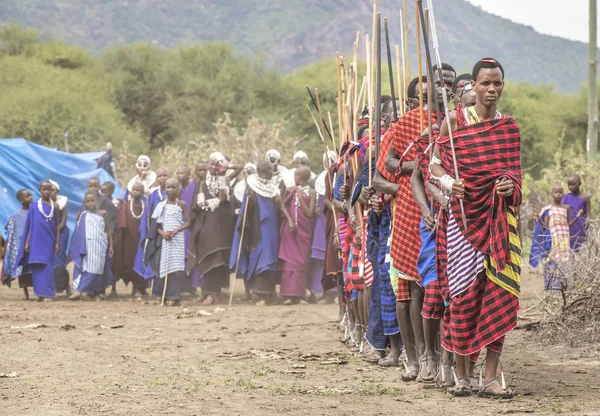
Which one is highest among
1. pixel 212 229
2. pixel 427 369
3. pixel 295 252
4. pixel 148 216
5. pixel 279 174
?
pixel 279 174

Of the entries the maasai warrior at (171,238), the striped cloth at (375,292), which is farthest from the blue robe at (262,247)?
the striped cloth at (375,292)

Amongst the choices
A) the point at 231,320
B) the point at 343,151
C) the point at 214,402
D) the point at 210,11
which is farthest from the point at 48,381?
the point at 210,11

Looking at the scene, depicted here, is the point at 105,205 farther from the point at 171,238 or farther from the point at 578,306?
the point at 578,306

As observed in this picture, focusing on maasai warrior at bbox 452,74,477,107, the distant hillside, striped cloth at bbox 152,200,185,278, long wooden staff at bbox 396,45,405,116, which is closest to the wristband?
maasai warrior at bbox 452,74,477,107

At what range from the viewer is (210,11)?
5281 inches

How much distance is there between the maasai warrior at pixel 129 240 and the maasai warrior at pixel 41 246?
1093mm

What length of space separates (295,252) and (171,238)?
1714 mm

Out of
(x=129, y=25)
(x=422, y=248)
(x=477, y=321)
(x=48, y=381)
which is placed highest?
(x=129, y=25)

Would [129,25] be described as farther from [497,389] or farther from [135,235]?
[497,389]

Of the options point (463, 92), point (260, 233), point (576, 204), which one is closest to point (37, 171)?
point (260, 233)

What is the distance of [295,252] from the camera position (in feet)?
47.3

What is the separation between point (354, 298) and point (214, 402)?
301 centimetres

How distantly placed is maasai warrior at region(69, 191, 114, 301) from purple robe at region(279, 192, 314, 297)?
2.46 meters

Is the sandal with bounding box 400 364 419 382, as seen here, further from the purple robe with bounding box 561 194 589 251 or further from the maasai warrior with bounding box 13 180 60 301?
the maasai warrior with bounding box 13 180 60 301
